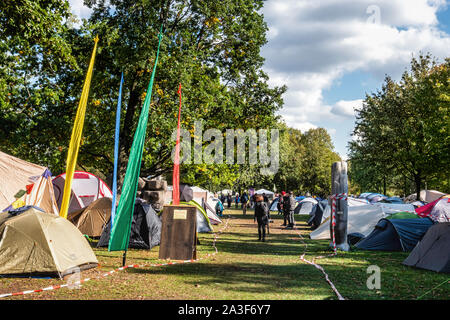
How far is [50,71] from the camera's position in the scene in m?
17.0

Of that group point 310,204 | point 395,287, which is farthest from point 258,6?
point 310,204

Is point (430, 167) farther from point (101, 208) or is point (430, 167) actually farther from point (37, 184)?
point (37, 184)

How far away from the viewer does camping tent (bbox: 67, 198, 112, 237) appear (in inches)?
560

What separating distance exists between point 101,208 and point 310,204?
85.7 feet

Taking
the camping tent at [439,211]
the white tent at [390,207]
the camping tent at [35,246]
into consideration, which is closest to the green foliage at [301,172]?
the white tent at [390,207]

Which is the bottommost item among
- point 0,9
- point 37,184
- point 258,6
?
point 37,184

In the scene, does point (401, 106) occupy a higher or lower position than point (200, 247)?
higher

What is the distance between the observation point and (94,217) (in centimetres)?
1441

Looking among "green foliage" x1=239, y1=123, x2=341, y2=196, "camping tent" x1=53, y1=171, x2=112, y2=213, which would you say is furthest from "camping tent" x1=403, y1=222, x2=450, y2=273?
"green foliage" x1=239, y1=123, x2=341, y2=196

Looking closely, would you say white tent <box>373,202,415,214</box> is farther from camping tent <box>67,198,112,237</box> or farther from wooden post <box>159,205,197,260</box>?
camping tent <box>67,198,112,237</box>

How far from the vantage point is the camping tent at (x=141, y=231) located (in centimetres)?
1251

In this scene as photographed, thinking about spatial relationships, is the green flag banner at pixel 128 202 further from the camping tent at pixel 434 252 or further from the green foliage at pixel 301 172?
the green foliage at pixel 301 172

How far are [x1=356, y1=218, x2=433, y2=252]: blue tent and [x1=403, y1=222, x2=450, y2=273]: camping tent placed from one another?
2996 mm

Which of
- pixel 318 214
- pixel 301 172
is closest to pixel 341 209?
pixel 318 214
